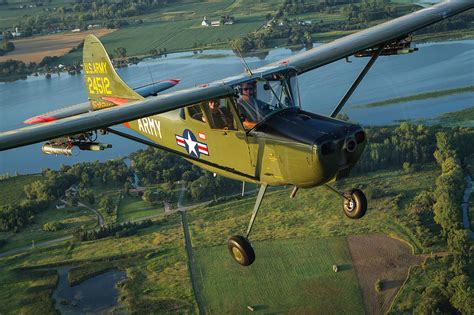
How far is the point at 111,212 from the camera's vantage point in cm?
4184

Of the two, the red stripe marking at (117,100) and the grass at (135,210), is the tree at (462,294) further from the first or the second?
the grass at (135,210)

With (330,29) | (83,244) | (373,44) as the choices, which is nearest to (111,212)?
(83,244)

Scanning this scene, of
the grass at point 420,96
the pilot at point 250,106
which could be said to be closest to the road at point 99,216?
the grass at point 420,96

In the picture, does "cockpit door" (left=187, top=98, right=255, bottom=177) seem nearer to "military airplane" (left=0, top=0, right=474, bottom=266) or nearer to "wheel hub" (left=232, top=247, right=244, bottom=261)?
"military airplane" (left=0, top=0, right=474, bottom=266)

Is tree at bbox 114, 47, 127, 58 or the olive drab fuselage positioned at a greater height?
the olive drab fuselage

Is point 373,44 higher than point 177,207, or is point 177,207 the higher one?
point 373,44

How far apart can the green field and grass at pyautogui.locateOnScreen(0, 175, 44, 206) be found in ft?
58.8

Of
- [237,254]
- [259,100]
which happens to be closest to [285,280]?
[237,254]

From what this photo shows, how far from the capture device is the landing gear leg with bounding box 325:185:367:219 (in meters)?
15.6

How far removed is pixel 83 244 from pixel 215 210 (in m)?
7.96

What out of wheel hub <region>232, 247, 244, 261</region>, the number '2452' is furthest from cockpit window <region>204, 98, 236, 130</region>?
the number '2452'

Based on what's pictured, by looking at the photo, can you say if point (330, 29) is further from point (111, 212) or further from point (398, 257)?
point (398, 257)

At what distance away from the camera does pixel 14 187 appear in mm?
47500

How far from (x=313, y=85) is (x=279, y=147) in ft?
143
